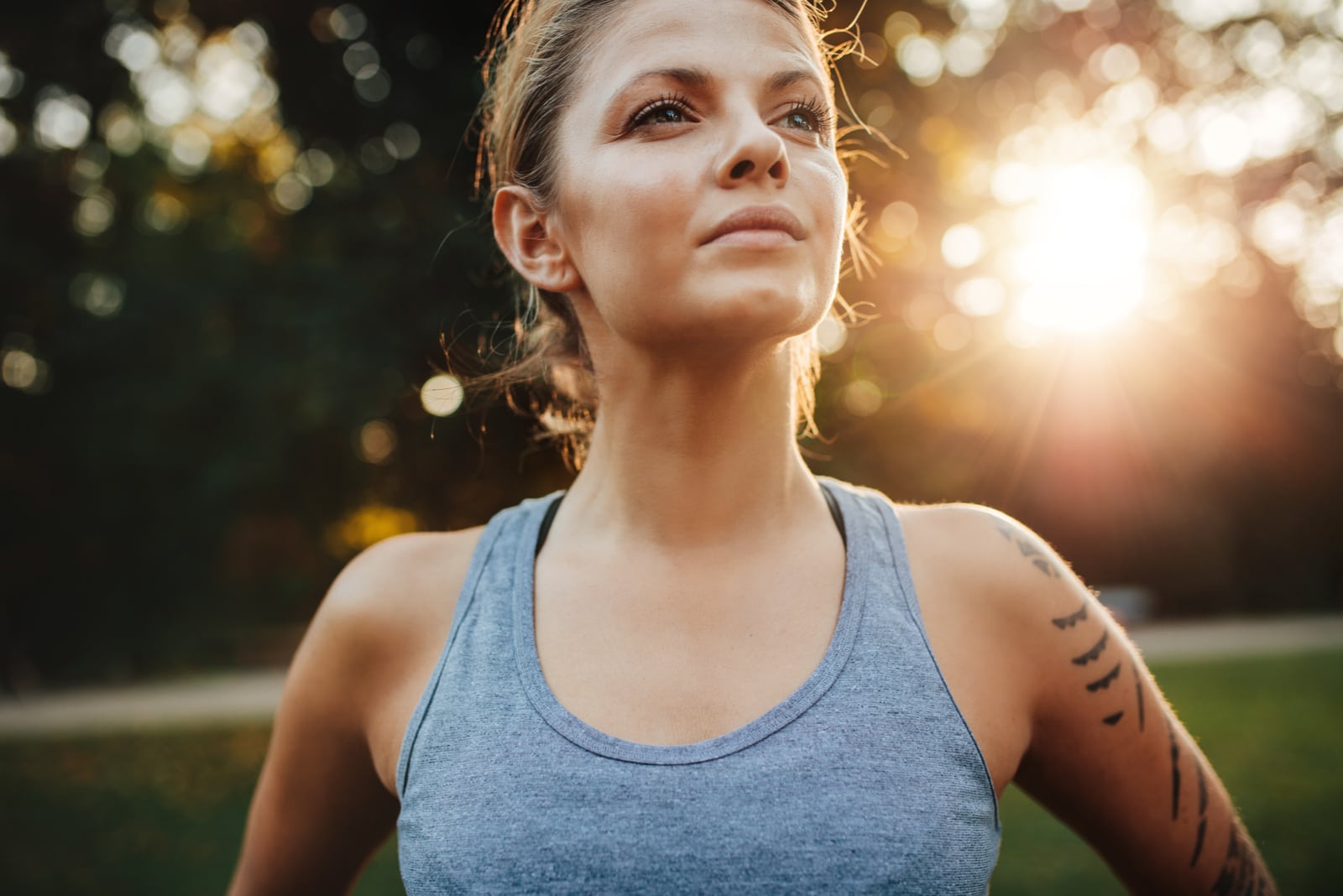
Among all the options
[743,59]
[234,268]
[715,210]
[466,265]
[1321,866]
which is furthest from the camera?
[234,268]

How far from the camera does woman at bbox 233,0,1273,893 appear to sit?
1.56 metres

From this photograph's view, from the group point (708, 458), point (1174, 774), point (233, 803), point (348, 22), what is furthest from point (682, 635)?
point (233, 803)

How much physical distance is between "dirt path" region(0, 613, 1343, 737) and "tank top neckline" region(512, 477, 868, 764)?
11.3 meters

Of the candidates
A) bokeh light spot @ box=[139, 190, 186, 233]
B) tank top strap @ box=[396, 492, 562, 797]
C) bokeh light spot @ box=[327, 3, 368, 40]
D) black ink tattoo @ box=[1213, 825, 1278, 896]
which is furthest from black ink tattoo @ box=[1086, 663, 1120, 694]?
bokeh light spot @ box=[139, 190, 186, 233]

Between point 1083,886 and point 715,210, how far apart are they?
602cm

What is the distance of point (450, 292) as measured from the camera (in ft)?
18.0

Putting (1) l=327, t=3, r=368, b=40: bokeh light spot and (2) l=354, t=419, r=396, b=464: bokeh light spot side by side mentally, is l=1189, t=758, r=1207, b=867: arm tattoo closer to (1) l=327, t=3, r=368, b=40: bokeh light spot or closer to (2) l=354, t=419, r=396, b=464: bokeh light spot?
(2) l=354, t=419, r=396, b=464: bokeh light spot

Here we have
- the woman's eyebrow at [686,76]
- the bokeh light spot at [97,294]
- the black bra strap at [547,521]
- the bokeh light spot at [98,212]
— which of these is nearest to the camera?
the woman's eyebrow at [686,76]

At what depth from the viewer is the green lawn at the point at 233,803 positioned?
651 cm

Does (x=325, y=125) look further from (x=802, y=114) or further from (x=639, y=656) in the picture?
(x=639, y=656)

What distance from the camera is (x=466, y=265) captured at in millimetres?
5223

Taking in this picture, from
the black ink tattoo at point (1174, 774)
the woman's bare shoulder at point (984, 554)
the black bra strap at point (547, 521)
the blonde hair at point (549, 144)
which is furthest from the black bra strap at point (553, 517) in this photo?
the black ink tattoo at point (1174, 774)

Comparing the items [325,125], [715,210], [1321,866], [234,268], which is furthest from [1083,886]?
[234,268]

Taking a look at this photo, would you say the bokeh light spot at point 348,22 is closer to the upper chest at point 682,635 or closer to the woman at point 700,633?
the woman at point 700,633
